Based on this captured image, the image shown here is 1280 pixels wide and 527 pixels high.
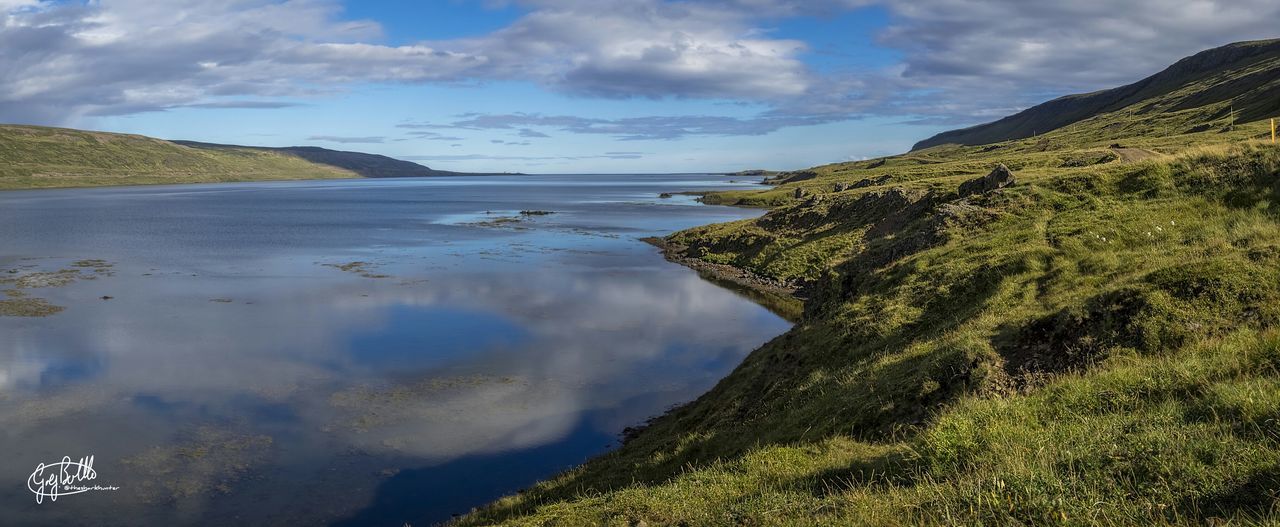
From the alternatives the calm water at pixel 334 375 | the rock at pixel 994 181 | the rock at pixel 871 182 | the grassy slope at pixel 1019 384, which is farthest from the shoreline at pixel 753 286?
the rock at pixel 871 182

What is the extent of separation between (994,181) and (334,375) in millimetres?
35175

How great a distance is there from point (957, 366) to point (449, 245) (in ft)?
248

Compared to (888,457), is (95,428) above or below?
below

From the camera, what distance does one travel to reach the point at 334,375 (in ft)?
104

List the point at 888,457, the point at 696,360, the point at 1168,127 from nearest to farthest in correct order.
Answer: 1. the point at 888,457
2. the point at 696,360
3. the point at 1168,127

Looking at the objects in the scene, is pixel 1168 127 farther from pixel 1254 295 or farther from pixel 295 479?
pixel 295 479

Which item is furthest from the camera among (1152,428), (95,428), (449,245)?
(449,245)

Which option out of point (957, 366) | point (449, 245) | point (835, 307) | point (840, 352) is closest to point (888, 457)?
point (957, 366)

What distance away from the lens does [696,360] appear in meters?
35.1

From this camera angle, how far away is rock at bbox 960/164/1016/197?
3566 cm

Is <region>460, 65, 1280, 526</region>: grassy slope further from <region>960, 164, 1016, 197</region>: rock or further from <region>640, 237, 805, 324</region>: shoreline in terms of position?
<region>640, 237, 805, 324</region>: shoreline

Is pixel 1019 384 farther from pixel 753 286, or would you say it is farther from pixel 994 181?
pixel 753 286

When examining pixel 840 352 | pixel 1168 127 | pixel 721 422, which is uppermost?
pixel 1168 127

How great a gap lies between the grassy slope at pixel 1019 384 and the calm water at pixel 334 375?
505cm
